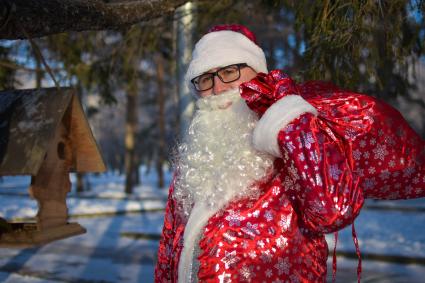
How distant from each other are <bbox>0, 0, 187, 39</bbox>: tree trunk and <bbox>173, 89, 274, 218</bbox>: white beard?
79 centimetres

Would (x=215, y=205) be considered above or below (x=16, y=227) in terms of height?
above

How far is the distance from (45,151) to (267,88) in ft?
5.59

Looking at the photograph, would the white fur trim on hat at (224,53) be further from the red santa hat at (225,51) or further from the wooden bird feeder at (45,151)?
the wooden bird feeder at (45,151)

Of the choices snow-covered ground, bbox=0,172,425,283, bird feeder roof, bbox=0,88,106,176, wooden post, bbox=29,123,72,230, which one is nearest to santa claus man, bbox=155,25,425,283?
bird feeder roof, bbox=0,88,106,176

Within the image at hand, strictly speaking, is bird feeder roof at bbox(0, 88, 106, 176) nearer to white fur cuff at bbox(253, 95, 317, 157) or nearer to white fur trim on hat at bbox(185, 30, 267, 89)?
white fur trim on hat at bbox(185, 30, 267, 89)

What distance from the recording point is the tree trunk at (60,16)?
207cm

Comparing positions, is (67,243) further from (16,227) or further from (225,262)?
(225,262)

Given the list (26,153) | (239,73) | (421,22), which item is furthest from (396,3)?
(26,153)

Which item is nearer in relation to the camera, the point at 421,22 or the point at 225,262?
the point at 225,262

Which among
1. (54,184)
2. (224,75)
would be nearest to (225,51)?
(224,75)

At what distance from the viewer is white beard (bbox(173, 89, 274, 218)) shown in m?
1.94

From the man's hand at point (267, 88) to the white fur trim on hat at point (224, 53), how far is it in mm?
319

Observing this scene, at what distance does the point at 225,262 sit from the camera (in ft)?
6.02

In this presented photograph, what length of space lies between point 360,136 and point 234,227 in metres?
0.63
